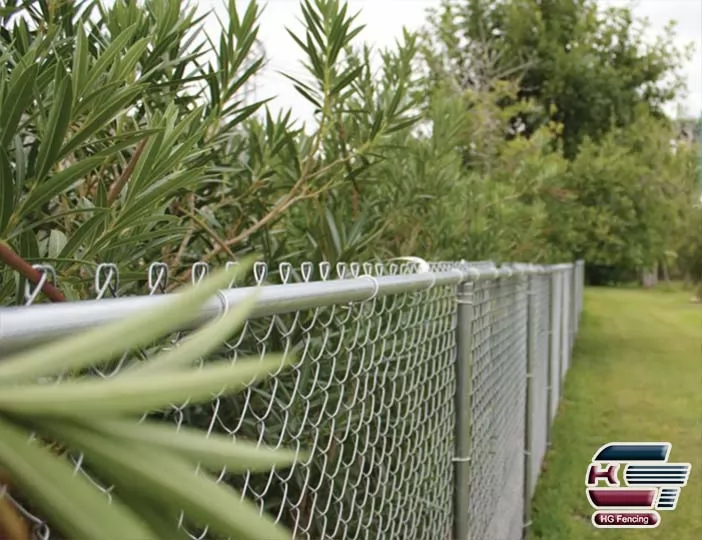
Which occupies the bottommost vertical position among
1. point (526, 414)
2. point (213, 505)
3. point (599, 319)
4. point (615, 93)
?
point (599, 319)

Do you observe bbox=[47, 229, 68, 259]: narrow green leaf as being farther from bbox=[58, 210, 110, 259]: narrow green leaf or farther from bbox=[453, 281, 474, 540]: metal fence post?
bbox=[453, 281, 474, 540]: metal fence post

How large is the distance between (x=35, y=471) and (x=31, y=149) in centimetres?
106

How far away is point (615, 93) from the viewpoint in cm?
1795

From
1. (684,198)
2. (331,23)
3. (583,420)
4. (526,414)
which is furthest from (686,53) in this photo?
(331,23)

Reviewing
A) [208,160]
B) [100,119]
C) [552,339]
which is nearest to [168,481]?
[100,119]

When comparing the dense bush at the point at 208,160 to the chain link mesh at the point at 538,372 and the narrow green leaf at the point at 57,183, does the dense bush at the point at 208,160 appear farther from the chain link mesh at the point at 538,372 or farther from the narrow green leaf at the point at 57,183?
the chain link mesh at the point at 538,372

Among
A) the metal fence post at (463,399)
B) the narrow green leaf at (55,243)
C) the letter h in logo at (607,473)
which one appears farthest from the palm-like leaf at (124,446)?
the letter h in logo at (607,473)

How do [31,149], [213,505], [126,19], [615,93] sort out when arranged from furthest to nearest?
1. [615,93]
2. [126,19]
3. [31,149]
4. [213,505]

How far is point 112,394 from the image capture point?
325mm

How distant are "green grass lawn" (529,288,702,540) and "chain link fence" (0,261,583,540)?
1.74 meters

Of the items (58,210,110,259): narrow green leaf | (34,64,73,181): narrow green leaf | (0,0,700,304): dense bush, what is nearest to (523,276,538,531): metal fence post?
(0,0,700,304): dense bush

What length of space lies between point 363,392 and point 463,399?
949 millimetres

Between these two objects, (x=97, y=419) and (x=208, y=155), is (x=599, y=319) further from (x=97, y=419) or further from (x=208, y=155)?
(x=97, y=419)

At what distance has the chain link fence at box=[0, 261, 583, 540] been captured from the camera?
1188 mm
